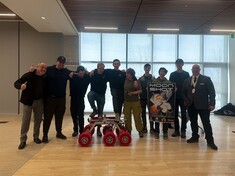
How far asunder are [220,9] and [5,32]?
702 centimetres

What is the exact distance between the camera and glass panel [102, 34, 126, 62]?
9711mm

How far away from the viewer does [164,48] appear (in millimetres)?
9859

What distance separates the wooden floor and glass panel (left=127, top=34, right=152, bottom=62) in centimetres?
522

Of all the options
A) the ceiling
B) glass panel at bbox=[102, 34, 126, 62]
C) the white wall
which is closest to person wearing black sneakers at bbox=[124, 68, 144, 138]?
the ceiling

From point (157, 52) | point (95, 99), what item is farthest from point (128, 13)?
point (157, 52)

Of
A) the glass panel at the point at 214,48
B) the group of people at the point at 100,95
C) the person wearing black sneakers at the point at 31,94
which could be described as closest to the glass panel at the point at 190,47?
the glass panel at the point at 214,48

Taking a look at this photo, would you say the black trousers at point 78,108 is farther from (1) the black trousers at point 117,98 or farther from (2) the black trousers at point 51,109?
(1) the black trousers at point 117,98

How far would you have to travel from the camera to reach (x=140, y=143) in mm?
4691

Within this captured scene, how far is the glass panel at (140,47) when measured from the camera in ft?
32.0

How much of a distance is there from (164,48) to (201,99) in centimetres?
570

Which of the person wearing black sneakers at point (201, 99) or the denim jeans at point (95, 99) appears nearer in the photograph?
the person wearing black sneakers at point (201, 99)

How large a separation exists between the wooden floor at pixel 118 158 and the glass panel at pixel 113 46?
17.1ft

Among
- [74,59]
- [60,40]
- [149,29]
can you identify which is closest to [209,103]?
[149,29]

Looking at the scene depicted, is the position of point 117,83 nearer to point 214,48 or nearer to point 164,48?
point 164,48
